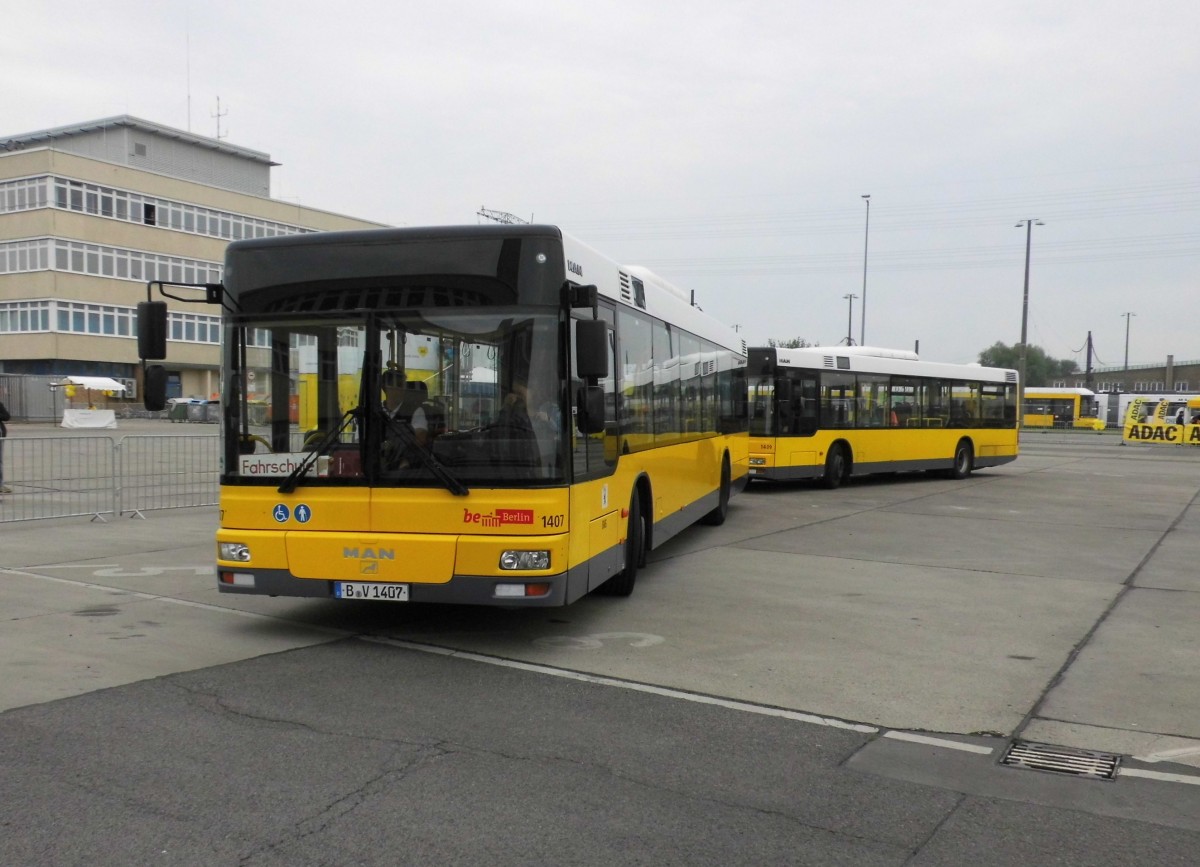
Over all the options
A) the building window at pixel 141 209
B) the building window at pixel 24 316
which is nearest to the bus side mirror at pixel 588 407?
the building window at pixel 141 209

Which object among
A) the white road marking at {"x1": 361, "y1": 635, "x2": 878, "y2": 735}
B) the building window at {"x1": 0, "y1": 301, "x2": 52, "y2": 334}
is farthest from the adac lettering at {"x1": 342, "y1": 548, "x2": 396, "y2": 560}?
the building window at {"x1": 0, "y1": 301, "x2": 52, "y2": 334}

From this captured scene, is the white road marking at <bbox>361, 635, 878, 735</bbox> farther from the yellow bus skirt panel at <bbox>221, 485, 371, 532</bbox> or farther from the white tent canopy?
the white tent canopy

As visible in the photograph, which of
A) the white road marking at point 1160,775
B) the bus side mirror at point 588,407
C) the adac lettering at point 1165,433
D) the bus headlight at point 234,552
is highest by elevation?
the bus side mirror at point 588,407

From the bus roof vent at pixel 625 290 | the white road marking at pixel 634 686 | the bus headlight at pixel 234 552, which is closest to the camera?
the white road marking at pixel 634 686

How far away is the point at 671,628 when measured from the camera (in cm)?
844

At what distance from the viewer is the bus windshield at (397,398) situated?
23.8ft

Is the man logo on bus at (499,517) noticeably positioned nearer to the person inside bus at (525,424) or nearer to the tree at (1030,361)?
the person inside bus at (525,424)

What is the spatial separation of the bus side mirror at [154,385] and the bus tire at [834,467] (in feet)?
53.1

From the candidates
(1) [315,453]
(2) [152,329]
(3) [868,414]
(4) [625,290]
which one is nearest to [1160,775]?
(1) [315,453]

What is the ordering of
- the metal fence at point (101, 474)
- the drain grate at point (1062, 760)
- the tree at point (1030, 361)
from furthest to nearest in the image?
the tree at point (1030, 361)
the metal fence at point (101, 474)
the drain grate at point (1062, 760)

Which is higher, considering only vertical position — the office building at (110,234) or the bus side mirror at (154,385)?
the office building at (110,234)

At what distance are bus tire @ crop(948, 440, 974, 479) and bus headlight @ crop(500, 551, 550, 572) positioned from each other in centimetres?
2084

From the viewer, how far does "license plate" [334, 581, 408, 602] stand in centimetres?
733

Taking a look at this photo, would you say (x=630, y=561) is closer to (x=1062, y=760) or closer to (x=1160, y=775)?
(x=1062, y=760)
